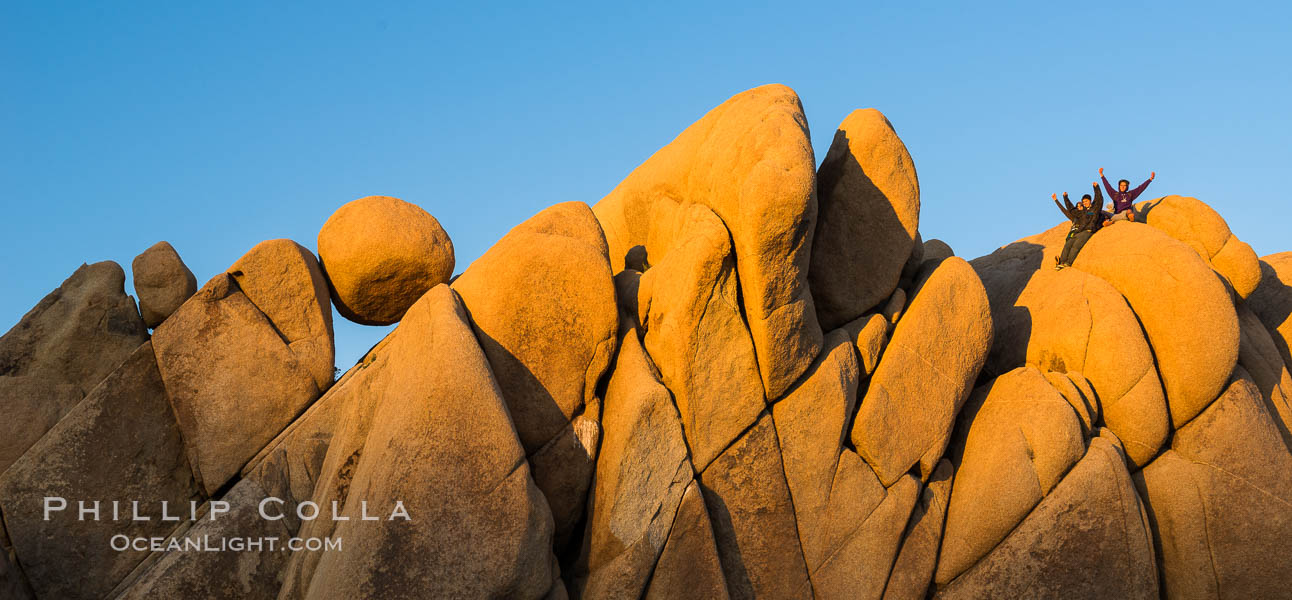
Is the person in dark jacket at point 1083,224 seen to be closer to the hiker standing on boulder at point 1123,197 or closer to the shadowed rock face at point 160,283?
the hiker standing on boulder at point 1123,197

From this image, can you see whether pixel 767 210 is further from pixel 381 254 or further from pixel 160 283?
pixel 160 283

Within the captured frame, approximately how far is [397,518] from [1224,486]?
10.3 m

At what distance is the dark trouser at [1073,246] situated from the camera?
1498 centimetres

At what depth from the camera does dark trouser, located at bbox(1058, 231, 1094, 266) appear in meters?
15.0

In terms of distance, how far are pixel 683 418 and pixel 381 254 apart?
14.0 ft

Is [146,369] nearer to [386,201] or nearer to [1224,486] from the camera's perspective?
[386,201]

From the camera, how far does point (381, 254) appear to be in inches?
480

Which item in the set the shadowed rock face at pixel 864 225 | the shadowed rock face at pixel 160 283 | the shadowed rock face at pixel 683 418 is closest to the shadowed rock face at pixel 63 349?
the shadowed rock face at pixel 683 418

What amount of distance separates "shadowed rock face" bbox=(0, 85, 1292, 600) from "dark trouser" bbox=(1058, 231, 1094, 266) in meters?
1.25

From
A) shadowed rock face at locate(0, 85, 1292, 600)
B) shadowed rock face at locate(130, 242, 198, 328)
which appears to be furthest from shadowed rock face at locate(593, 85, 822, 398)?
shadowed rock face at locate(130, 242, 198, 328)

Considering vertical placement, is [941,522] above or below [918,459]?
below

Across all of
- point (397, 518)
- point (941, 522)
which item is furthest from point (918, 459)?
point (397, 518)

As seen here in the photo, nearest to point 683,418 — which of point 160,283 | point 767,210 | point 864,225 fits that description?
point 767,210

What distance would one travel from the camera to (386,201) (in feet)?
41.4
